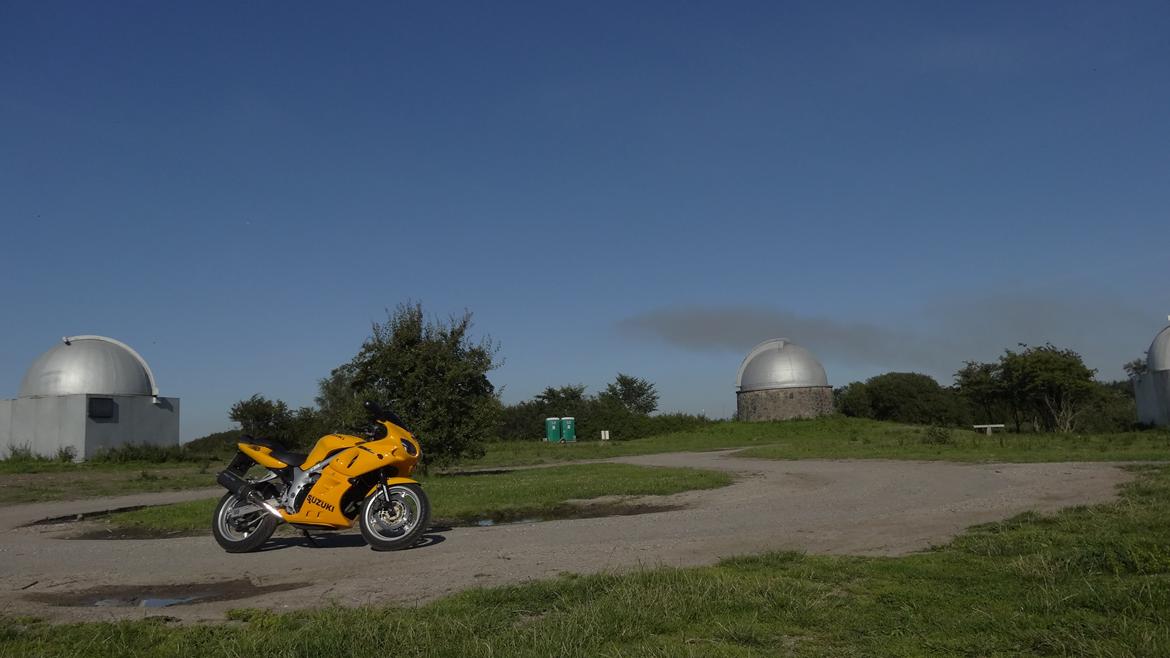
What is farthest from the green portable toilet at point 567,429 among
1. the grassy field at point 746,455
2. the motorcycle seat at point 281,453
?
the motorcycle seat at point 281,453

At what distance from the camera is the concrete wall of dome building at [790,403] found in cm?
6094

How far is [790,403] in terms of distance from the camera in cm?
6122

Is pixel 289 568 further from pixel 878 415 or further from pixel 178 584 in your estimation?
pixel 878 415

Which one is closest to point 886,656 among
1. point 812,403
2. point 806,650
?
point 806,650

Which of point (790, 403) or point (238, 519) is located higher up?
point (790, 403)

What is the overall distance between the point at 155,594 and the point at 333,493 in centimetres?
249

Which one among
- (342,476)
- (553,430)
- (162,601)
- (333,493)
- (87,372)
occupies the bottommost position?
(162,601)

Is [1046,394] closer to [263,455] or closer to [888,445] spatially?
[888,445]

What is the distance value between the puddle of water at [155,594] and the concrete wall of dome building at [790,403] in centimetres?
5626

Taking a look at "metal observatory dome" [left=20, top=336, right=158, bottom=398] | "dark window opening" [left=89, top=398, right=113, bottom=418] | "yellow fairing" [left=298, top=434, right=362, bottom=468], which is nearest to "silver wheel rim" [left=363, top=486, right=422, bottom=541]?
"yellow fairing" [left=298, top=434, right=362, bottom=468]

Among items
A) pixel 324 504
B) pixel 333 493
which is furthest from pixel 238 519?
pixel 333 493

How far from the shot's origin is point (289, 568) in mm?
7820

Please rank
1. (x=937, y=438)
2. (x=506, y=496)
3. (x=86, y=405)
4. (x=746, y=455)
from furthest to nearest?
1. (x=86, y=405)
2. (x=937, y=438)
3. (x=746, y=455)
4. (x=506, y=496)

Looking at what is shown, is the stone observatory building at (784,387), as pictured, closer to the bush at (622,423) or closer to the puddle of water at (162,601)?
the bush at (622,423)
